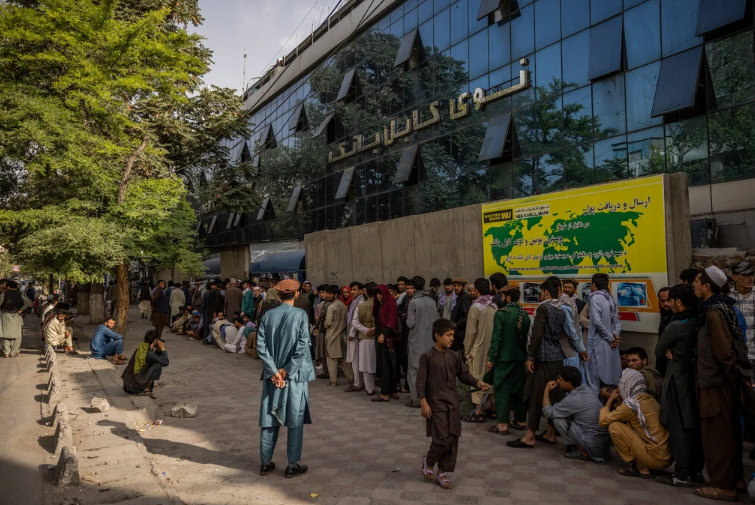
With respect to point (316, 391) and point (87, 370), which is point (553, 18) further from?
point (87, 370)

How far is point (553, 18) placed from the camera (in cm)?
1623

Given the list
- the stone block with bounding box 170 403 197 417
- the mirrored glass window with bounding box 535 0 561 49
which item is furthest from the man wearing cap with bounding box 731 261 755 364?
the mirrored glass window with bounding box 535 0 561 49

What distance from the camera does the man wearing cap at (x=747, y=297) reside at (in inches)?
216

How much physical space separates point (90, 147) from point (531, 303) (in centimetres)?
1287

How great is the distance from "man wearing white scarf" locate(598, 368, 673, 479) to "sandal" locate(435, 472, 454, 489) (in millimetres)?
1609

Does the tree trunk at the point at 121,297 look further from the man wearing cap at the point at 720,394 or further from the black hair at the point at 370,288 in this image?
the man wearing cap at the point at 720,394

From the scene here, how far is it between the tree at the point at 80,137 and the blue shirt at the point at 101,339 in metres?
2.35

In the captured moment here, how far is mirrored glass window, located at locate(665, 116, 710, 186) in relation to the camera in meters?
12.6

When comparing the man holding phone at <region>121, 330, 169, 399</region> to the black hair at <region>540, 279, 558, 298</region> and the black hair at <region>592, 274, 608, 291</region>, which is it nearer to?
the black hair at <region>540, 279, 558, 298</region>

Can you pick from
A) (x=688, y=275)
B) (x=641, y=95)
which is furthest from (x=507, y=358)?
(x=641, y=95)

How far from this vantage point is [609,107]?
47.9ft

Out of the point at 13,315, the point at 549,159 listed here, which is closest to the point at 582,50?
the point at 549,159

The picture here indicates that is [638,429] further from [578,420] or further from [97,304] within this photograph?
[97,304]

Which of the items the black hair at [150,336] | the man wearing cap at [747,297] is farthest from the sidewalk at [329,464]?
the man wearing cap at [747,297]
